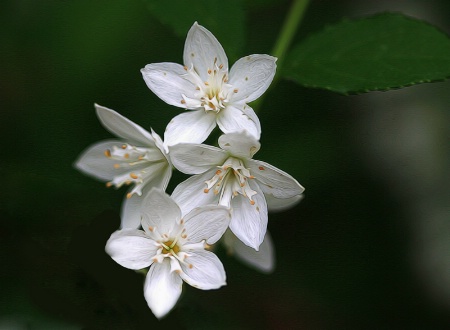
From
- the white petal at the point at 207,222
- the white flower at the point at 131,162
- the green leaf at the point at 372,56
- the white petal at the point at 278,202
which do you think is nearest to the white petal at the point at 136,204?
the white flower at the point at 131,162

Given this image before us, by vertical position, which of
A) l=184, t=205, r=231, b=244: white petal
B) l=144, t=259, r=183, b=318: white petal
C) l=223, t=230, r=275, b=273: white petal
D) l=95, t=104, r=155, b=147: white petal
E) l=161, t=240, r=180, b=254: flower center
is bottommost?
l=144, t=259, r=183, b=318: white petal

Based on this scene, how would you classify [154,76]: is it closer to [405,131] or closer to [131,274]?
[131,274]

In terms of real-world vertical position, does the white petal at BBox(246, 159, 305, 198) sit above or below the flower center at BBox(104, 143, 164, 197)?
above

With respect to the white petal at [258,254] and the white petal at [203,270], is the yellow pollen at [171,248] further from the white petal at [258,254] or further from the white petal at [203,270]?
the white petal at [258,254]

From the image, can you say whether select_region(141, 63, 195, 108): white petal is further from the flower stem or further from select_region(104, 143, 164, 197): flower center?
the flower stem

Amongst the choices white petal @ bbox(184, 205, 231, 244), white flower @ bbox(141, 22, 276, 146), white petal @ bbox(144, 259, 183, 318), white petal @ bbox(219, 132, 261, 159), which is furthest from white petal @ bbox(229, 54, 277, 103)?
white petal @ bbox(144, 259, 183, 318)

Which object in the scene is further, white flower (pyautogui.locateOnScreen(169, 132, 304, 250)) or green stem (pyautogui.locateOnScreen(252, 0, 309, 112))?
green stem (pyautogui.locateOnScreen(252, 0, 309, 112))
